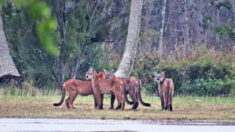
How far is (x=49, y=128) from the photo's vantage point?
13.0 metres

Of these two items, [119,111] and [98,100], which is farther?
[98,100]

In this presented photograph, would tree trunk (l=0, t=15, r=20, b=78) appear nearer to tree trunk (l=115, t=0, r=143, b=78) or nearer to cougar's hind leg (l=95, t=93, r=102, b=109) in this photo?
tree trunk (l=115, t=0, r=143, b=78)

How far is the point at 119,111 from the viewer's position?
58.1 ft

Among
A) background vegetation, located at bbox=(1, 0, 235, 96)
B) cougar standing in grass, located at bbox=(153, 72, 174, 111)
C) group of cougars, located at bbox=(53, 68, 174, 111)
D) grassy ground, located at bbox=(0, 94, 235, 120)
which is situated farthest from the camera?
background vegetation, located at bbox=(1, 0, 235, 96)

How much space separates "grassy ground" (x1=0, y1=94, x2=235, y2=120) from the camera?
16.4m

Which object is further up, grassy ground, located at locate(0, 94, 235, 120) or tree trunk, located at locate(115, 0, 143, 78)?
tree trunk, located at locate(115, 0, 143, 78)

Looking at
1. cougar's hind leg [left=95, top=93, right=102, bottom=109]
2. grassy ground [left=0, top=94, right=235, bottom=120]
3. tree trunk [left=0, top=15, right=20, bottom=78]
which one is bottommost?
grassy ground [left=0, top=94, right=235, bottom=120]

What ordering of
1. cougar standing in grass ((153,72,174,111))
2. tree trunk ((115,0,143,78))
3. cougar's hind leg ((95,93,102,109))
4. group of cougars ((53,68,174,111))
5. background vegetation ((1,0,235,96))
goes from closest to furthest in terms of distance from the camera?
cougar standing in grass ((153,72,174,111))
group of cougars ((53,68,174,111))
cougar's hind leg ((95,93,102,109))
tree trunk ((115,0,143,78))
background vegetation ((1,0,235,96))

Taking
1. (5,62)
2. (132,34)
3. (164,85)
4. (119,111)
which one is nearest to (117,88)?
(119,111)

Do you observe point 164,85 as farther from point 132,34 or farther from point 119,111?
point 132,34

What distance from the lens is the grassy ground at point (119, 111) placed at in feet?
53.8

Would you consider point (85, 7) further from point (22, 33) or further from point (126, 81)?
point (126, 81)

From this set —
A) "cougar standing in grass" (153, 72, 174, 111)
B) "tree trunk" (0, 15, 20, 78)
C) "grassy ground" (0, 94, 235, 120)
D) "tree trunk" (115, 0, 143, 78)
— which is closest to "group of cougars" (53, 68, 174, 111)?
"cougar standing in grass" (153, 72, 174, 111)

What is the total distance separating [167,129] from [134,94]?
5.23 metres
